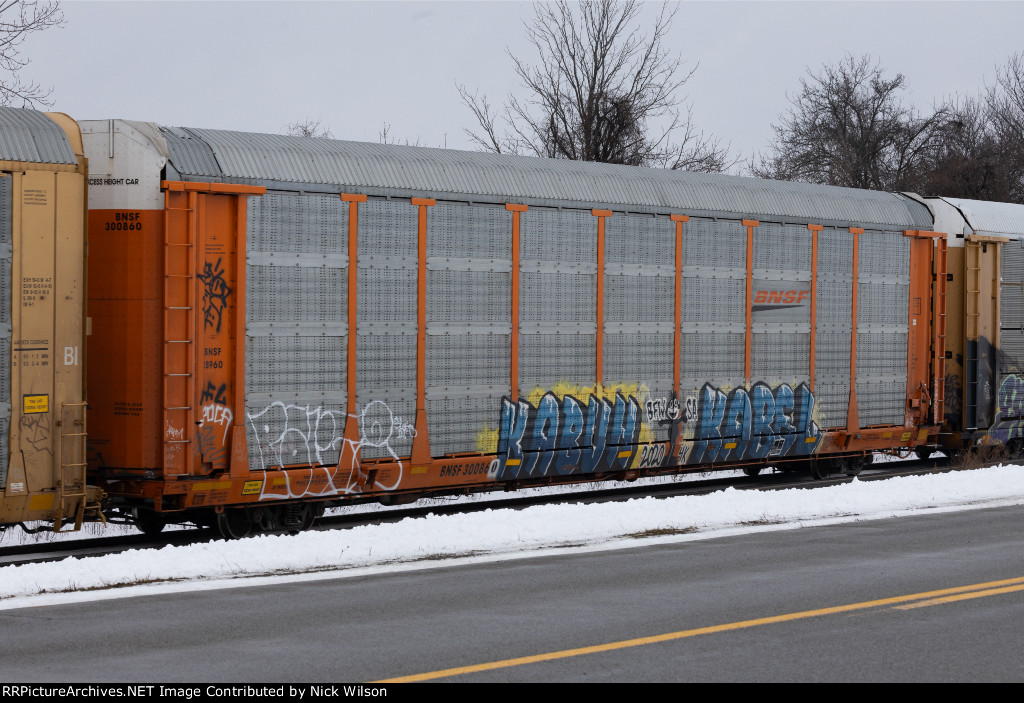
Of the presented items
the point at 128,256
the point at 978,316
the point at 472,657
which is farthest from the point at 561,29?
the point at 472,657

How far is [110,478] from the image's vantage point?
442 inches

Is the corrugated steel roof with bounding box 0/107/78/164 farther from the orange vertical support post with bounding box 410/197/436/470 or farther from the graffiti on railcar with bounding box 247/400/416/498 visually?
the orange vertical support post with bounding box 410/197/436/470

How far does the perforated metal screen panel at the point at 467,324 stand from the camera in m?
12.9

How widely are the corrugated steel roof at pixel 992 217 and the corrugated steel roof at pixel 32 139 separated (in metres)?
11.6

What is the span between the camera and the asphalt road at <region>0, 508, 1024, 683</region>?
6707 mm

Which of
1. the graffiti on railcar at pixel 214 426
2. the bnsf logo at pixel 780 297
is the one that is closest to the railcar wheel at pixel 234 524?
the graffiti on railcar at pixel 214 426

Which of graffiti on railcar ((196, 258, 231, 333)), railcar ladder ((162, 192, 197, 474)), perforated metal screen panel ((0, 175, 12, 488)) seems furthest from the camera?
graffiti on railcar ((196, 258, 231, 333))

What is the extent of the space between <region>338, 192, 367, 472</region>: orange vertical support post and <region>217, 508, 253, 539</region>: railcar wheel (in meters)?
0.97

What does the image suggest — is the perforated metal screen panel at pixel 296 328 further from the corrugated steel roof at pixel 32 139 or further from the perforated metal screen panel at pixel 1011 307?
the perforated metal screen panel at pixel 1011 307

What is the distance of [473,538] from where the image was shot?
1095cm

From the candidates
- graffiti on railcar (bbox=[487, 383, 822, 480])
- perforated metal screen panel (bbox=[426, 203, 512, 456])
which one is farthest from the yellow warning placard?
graffiti on railcar (bbox=[487, 383, 822, 480])

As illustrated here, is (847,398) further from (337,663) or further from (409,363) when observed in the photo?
(337,663)

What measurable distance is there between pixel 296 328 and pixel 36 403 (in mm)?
2424

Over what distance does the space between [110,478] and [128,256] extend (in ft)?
6.13
